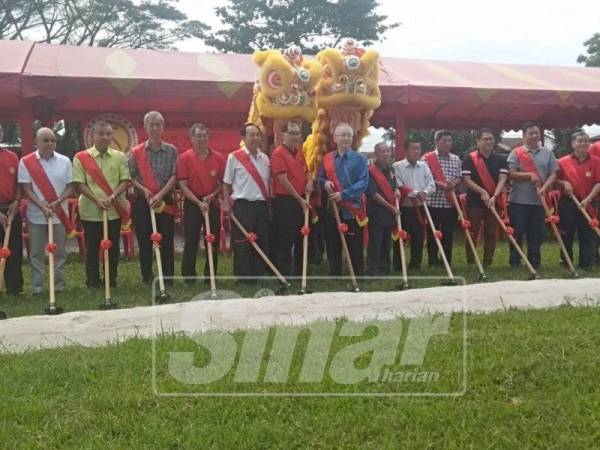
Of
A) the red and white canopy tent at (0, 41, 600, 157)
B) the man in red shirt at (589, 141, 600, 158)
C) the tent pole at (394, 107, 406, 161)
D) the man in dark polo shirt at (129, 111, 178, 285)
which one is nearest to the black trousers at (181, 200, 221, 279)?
the man in dark polo shirt at (129, 111, 178, 285)

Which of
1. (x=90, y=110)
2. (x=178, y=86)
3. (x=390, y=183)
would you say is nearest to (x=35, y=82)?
(x=178, y=86)

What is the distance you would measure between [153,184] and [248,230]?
1022 mm

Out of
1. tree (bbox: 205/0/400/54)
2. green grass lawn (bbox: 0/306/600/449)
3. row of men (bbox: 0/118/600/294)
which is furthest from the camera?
tree (bbox: 205/0/400/54)

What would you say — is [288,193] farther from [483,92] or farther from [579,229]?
[483,92]

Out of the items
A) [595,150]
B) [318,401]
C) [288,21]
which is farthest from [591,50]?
[318,401]

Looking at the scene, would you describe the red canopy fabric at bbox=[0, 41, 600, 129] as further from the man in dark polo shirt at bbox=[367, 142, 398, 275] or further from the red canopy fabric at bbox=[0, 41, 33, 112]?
the man in dark polo shirt at bbox=[367, 142, 398, 275]

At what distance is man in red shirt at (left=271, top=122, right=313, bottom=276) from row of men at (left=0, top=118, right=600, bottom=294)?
0.4 inches

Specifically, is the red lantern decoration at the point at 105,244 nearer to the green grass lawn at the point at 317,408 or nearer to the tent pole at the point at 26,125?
the green grass lawn at the point at 317,408

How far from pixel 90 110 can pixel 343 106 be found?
7.09 metres

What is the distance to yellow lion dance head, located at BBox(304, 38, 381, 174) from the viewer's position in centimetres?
684

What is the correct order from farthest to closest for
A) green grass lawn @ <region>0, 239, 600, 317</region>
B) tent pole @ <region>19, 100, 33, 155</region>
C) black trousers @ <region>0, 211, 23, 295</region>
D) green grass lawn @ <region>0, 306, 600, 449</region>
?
tent pole @ <region>19, 100, 33, 155</region>
black trousers @ <region>0, 211, 23, 295</region>
green grass lawn @ <region>0, 239, 600, 317</region>
green grass lawn @ <region>0, 306, 600, 449</region>

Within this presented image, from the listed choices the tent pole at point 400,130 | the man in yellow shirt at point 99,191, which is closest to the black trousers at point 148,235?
the man in yellow shirt at point 99,191

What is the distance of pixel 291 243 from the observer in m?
6.55

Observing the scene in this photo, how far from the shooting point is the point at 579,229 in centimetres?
713
